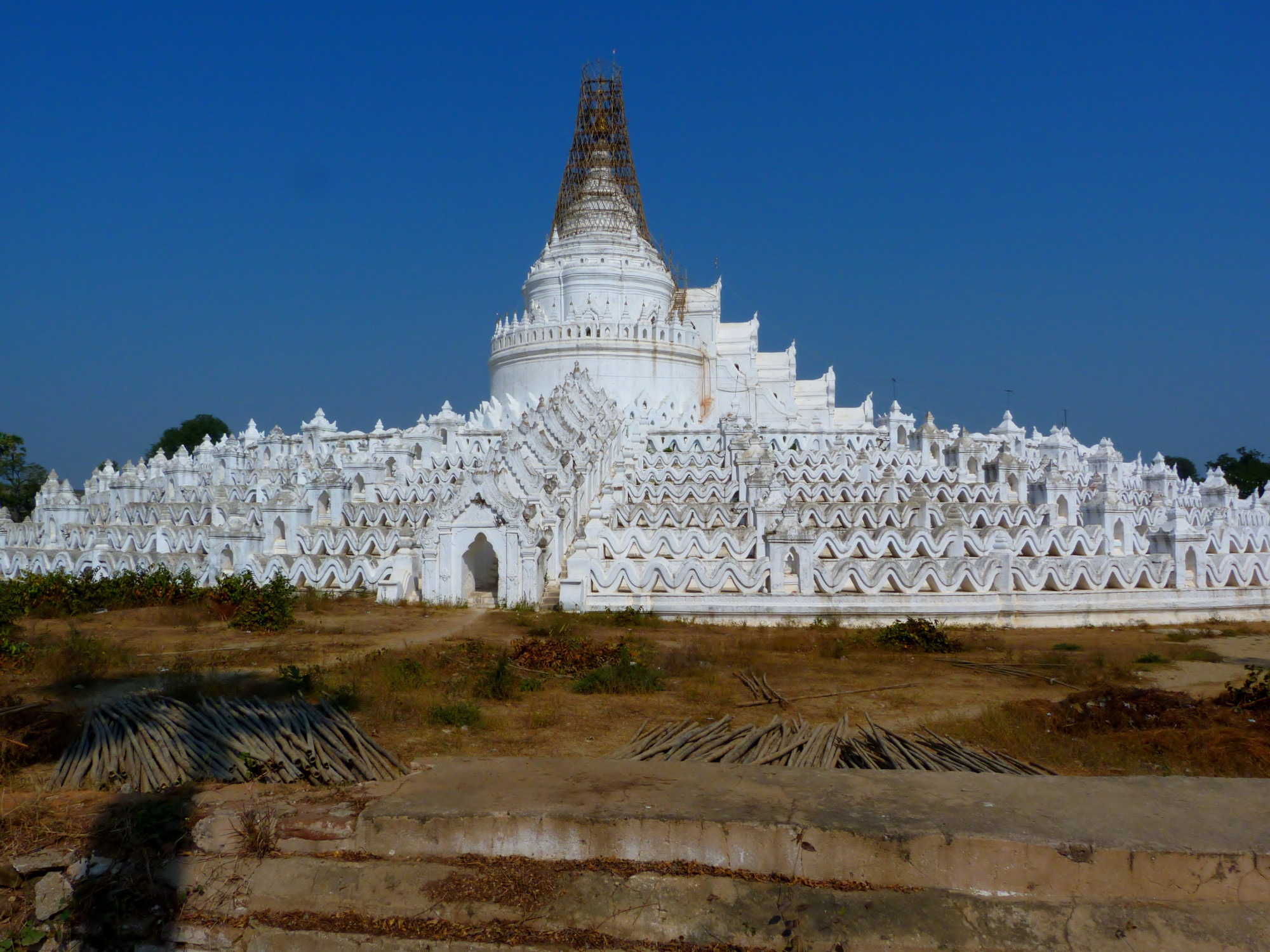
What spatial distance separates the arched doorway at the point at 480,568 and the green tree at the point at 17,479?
21962 millimetres

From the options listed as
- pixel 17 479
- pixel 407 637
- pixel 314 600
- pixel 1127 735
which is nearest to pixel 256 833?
pixel 1127 735

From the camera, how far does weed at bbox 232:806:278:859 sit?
637 centimetres

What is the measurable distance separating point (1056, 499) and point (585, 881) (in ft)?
75.1

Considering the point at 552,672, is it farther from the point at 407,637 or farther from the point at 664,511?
the point at 664,511

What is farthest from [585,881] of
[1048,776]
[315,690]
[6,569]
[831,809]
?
[6,569]

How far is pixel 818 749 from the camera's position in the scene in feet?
26.6

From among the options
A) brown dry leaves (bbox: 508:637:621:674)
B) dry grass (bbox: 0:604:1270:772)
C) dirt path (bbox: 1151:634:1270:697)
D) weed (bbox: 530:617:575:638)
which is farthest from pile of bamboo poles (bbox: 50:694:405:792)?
dirt path (bbox: 1151:634:1270:697)

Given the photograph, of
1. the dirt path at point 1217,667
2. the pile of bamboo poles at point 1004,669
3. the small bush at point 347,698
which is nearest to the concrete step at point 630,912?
the small bush at point 347,698

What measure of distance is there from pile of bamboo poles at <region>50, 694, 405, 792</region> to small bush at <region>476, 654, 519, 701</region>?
353 centimetres

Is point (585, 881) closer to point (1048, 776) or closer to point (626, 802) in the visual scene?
point (626, 802)

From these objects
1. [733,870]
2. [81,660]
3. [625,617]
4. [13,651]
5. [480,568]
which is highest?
[480,568]

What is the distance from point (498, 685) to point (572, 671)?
1.63 meters

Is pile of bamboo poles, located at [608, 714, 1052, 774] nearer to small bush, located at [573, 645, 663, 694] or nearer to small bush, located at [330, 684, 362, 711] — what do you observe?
small bush, located at [573, 645, 663, 694]

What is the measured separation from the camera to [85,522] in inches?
1185
